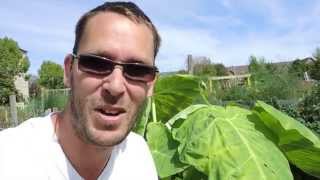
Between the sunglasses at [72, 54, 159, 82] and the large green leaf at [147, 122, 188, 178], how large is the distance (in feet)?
1.86

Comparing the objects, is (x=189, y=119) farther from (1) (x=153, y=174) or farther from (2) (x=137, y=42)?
(2) (x=137, y=42)

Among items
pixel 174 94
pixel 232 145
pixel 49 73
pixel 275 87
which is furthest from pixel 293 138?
pixel 49 73

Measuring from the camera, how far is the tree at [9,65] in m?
28.3

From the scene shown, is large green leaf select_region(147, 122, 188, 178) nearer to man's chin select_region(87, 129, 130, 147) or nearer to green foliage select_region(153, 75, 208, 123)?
green foliage select_region(153, 75, 208, 123)

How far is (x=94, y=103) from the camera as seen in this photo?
57.8 inches

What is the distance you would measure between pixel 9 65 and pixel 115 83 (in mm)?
31165

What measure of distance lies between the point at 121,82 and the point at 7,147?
1.11 feet

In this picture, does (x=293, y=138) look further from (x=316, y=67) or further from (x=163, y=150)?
(x=316, y=67)

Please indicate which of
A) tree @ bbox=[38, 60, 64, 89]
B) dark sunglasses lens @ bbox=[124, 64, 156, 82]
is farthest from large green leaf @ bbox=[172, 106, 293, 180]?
tree @ bbox=[38, 60, 64, 89]

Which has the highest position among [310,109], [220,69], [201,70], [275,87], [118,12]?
[118,12]

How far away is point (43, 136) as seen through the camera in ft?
5.23

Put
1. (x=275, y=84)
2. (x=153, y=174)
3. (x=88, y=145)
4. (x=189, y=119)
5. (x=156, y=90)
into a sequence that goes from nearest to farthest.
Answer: (x=88, y=145), (x=153, y=174), (x=189, y=119), (x=156, y=90), (x=275, y=84)

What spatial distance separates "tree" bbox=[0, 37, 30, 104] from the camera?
2833cm

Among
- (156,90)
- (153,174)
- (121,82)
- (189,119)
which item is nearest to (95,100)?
(121,82)
